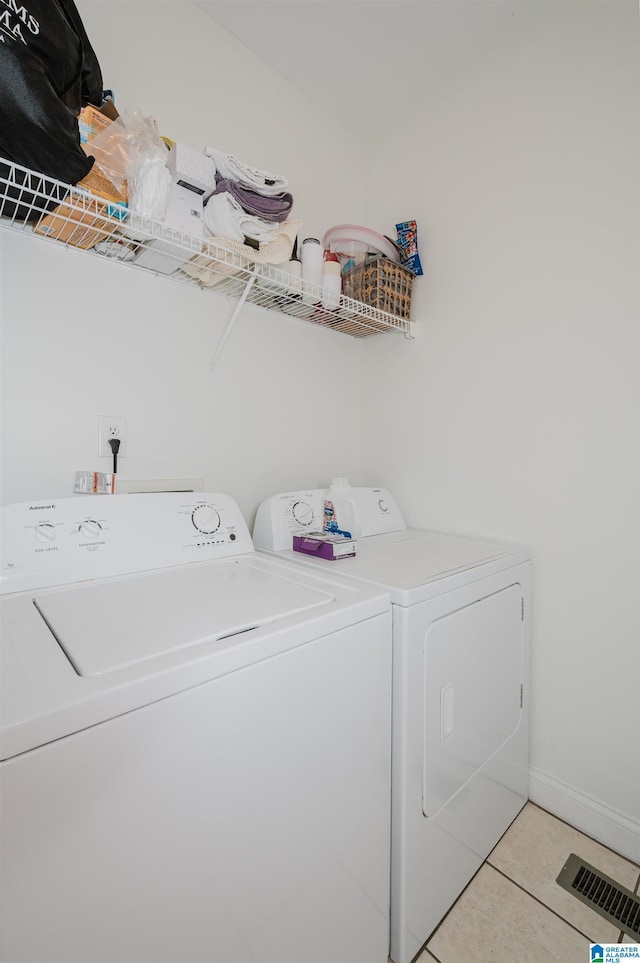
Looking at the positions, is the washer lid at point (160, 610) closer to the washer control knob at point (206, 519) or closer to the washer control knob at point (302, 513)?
the washer control knob at point (206, 519)

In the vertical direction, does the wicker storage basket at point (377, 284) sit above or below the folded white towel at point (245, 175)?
below

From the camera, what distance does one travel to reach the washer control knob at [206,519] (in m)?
1.38

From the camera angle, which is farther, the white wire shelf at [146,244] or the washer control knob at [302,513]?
the washer control knob at [302,513]

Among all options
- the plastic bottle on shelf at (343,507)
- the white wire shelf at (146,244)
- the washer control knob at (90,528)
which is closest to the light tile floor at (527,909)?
the plastic bottle on shelf at (343,507)

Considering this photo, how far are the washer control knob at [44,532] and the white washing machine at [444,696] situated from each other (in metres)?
0.67

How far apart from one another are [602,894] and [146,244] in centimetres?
230

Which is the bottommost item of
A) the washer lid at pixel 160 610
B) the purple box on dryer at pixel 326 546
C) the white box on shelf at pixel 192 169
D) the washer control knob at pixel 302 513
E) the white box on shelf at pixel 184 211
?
the washer lid at pixel 160 610

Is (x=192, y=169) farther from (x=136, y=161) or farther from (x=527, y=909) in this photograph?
(x=527, y=909)

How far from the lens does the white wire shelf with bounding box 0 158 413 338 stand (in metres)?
1.09

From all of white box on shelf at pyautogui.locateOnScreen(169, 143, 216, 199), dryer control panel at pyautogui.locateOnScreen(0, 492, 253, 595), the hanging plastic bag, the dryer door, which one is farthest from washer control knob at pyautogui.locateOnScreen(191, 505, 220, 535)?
white box on shelf at pyautogui.locateOnScreen(169, 143, 216, 199)

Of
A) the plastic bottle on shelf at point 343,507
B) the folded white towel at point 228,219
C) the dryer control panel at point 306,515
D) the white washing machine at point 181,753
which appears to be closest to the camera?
the white washing machine at point 181,753

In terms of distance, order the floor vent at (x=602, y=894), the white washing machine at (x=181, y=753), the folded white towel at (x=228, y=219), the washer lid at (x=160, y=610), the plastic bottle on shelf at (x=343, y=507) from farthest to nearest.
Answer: the plastic bottle on shelf at (x=343, y=507), the folded white towel at (x=228, y=219), the floor vent at (x=602, y=894), the washer lid at (x=160, y=610), the white washing machine at (x=181, y=753)

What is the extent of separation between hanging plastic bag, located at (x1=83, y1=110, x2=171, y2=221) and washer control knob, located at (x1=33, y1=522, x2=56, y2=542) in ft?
2.72

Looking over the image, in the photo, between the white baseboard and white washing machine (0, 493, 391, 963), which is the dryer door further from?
the white baseboard
